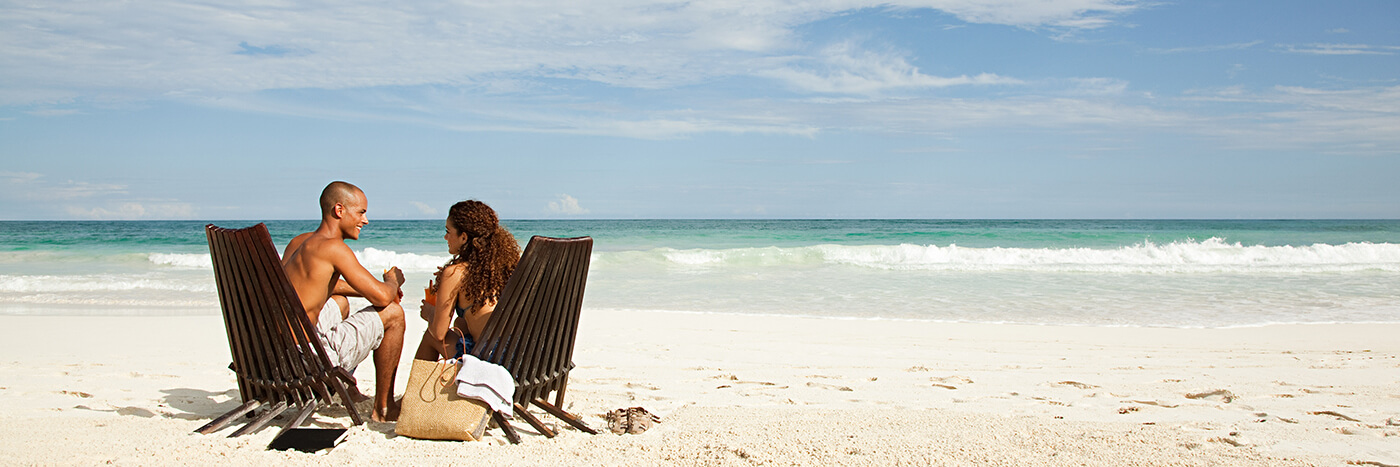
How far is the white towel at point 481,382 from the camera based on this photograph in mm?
3354

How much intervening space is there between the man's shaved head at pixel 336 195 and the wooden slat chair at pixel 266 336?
396 millimetres

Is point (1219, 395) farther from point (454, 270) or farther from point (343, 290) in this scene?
point (343, 290)

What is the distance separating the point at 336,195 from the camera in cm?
362

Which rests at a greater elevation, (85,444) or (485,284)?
(485,284)

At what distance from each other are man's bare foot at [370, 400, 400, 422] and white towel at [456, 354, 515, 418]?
0.65m

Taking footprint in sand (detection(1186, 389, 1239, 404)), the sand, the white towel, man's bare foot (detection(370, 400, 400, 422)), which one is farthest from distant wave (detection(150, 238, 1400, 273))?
the white towel

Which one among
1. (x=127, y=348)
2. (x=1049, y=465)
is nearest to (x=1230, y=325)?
(x=1049, y=465)

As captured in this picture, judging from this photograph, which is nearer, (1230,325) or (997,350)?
(997,350)

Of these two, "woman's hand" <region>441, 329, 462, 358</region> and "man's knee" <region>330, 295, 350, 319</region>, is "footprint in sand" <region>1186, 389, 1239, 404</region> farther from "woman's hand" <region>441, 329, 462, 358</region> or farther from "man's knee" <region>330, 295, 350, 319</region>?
"man's knee" <region>330, 295, 350, 319</region>

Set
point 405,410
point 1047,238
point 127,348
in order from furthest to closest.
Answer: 1. point 1047,238
2. point 127,348
3. point 405,410

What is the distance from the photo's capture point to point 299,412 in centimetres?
362

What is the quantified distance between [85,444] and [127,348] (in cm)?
369

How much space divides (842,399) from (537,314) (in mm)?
2034

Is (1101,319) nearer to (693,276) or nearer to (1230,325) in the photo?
(1230,325)
